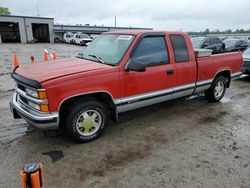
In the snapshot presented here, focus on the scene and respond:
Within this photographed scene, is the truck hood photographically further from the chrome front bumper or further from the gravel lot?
the gravel lot

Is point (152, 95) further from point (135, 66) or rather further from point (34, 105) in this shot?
point (34, 105)

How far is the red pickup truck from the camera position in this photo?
337cm

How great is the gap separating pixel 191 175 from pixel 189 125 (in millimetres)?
1767

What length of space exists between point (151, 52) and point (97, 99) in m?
1.44

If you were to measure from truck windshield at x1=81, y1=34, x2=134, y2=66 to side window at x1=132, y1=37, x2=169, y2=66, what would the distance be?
0.82 ft

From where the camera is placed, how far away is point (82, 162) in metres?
3.36

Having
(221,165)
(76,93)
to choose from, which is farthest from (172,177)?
(76,93)

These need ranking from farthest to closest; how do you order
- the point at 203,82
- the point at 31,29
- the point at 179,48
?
the point at 31,29
the point at 203,82
the point at 179,48

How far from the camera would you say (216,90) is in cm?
611

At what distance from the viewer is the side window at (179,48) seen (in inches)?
187

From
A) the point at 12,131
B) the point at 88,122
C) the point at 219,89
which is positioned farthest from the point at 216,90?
the point at 12,131

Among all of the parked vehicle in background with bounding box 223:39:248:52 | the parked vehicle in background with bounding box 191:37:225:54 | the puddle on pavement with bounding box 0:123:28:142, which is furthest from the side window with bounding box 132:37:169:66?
the parked vehicle in background with bounding box 223:39:248:52

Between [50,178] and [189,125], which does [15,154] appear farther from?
[189,125]

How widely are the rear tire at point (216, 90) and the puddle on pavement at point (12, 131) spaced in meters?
4.72
